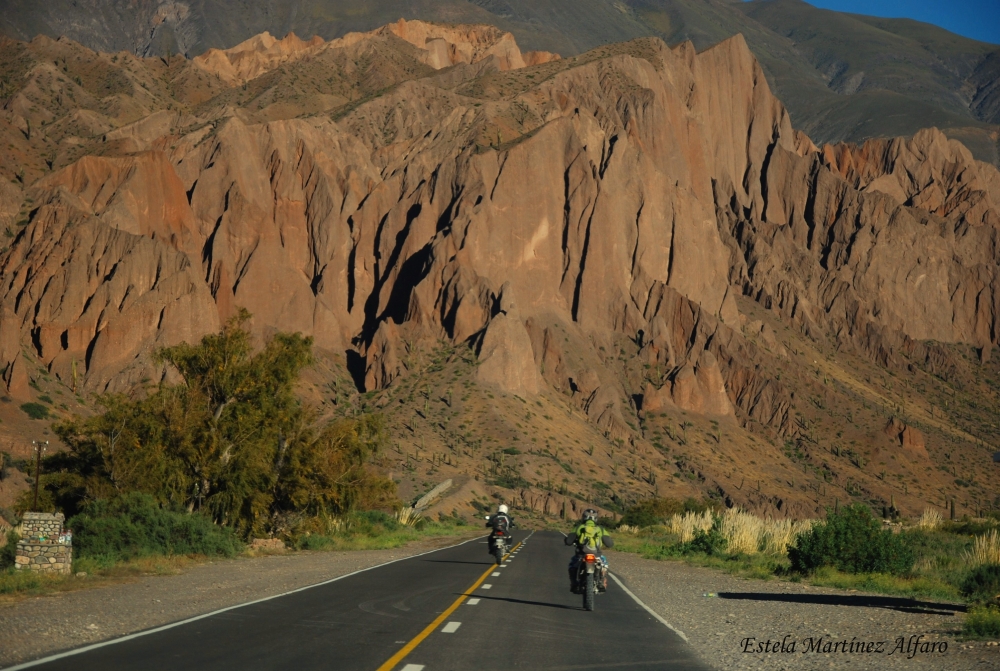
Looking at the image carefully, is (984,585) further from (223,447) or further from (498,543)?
(223,447)

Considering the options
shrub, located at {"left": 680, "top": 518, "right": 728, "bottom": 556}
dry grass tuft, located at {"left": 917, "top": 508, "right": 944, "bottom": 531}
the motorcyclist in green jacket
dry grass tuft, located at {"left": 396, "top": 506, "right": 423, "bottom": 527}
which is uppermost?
the motorcyclist in green jacket

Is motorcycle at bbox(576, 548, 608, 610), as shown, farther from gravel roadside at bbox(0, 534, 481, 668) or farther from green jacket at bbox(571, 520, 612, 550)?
gravel roadside at bbox(0, 534, 481, 668)

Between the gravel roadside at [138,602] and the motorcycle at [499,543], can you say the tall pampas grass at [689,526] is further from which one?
the gravel roadside at [138,602]

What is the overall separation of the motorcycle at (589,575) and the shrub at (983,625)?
19.8 ft

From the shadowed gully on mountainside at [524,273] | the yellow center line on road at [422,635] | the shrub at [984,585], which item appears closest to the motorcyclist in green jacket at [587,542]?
the yellow center line on road at [422,635]

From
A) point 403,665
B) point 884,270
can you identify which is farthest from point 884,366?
point 403,665

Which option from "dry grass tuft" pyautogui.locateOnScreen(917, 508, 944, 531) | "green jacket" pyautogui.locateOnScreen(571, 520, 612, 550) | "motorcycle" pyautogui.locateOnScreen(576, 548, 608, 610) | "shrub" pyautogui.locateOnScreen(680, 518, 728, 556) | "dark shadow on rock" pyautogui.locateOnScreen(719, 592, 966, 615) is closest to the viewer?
"motorcycle" pyautogui.locateOnScreen(576, 548, 608, 610)

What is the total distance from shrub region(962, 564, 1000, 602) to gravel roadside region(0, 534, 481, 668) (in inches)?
495

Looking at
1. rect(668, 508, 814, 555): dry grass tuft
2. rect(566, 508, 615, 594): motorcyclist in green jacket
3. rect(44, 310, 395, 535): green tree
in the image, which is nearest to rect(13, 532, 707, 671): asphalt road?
rect(566, 508, 615, 594): motorcyclist in green jacket

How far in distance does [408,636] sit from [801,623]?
675 cm

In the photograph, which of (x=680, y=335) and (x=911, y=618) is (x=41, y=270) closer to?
(x=680, y=335)

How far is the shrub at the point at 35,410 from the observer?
244 feet

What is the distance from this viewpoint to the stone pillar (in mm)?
22641
